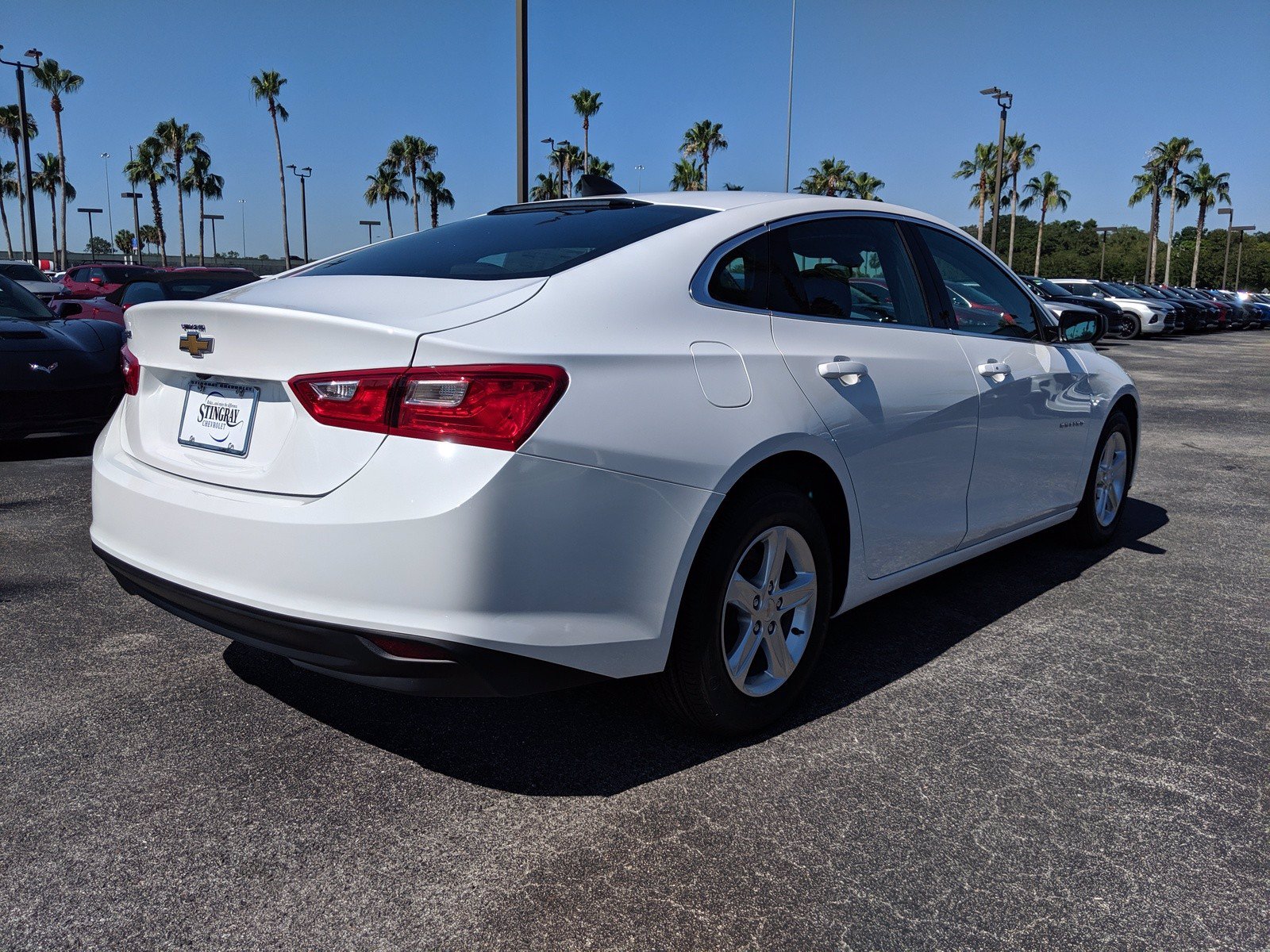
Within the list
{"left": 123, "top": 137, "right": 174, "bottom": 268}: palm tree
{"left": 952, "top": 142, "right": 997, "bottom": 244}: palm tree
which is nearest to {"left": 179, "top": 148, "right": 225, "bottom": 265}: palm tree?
{"left": 123, "top": 137, "right": 174, "bottom": 268}: palm tree

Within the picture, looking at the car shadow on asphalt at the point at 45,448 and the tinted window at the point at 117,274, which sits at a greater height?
the tinted window at the point at 117,274

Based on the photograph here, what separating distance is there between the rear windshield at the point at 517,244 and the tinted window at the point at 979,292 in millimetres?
1281

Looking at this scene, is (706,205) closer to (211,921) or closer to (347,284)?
(347,284)

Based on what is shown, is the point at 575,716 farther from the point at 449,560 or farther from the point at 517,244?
the point at 517,244

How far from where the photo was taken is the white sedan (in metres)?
2.25

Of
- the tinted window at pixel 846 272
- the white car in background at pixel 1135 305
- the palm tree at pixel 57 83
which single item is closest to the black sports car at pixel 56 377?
the tinted window at pixel 846 272

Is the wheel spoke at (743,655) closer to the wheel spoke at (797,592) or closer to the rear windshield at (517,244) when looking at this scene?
the wheel spoke at (797,592)

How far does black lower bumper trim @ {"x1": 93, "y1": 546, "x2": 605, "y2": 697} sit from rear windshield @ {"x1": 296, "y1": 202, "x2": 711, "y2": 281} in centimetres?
98

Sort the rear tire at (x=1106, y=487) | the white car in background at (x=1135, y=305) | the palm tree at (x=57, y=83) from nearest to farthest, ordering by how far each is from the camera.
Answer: the rear tire at (x=1106, y=487)
the white car in background at (x=1135, y=305)
the palm tree at (x=57, y=83)

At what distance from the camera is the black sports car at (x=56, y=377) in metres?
6.77

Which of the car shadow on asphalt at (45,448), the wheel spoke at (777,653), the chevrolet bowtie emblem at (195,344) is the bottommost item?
the car shadow on asphalt at (45,448)

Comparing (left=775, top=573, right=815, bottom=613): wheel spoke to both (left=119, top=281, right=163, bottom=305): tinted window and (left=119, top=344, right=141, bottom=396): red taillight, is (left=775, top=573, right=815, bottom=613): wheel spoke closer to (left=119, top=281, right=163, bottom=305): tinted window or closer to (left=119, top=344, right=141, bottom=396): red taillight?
(left=119, top=344, right=141, bottom=396): red taillight

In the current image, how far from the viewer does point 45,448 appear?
311 inches

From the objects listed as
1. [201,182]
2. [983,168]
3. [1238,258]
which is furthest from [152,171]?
[1238,258]
